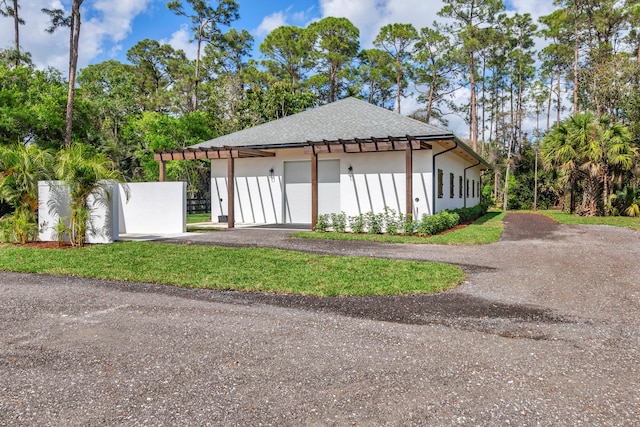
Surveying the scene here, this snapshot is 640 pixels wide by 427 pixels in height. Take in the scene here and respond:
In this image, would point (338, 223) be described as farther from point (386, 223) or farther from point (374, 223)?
point (386, 223)

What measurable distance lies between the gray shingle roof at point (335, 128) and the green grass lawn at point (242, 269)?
21.5 ft

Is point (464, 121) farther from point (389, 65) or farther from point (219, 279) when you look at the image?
point (219, 279)

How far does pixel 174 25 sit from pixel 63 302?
1147 inches

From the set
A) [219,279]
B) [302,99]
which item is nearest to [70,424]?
[219,279]

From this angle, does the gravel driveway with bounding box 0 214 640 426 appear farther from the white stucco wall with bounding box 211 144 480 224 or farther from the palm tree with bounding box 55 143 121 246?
the white stucco wall with bounding box 211 144 480 224

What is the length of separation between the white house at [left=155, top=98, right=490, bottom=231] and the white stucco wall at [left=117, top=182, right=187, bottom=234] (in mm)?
2128

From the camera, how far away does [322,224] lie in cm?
1312

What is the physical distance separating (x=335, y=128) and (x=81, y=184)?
8.78 metres

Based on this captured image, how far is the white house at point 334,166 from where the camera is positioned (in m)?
13.1

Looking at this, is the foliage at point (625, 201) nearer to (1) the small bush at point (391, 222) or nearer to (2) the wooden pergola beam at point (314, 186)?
(1) the small bush at point (391, 222)

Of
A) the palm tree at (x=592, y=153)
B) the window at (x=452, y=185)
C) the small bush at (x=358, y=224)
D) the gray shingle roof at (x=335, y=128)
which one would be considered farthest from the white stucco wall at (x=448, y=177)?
the palm tree at (x=592, y=153)

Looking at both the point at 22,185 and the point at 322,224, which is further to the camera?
the point at 322,224

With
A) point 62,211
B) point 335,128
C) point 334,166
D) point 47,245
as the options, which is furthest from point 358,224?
point 47,245

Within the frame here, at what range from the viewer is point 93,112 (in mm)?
22016
